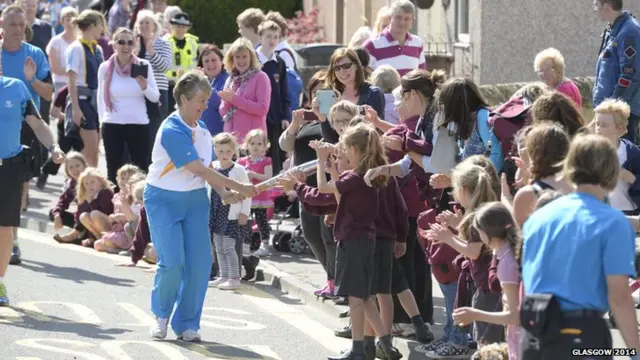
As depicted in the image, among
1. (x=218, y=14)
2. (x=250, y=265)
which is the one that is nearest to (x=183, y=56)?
(x=250, y=265)

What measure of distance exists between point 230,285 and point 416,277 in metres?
2.72

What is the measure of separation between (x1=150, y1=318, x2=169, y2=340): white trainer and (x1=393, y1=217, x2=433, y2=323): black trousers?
5.50 feet

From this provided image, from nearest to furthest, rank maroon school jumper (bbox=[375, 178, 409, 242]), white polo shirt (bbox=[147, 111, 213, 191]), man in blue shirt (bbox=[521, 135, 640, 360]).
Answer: man in blue shirt (bbox=[521, 135, 640, 360]), maroon school jumper (bbox=[375, 178, 409, 242]), white polo shirt (bbox=[147, 111, 213, 191])

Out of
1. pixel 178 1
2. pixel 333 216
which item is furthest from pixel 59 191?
pixel 178 1


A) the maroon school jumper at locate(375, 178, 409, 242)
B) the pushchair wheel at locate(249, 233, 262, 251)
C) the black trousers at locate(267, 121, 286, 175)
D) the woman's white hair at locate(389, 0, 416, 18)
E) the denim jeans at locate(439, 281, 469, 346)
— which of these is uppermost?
the woman's white hair at locate(389, 0, 416, 18)

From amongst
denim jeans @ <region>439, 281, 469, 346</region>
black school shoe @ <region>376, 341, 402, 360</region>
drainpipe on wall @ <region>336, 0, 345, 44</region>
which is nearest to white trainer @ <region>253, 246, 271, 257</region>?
black school shoe @ <region>376, 341, 402, 360</region>

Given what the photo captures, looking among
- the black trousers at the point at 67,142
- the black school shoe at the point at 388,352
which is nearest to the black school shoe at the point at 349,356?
the black school shoe at the point at 388,352

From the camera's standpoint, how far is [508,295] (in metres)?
7.41

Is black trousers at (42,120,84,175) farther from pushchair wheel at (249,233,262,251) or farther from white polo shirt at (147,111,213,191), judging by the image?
white polo shirt at (147,111,213,191)

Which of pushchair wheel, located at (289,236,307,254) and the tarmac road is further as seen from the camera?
pushchair wheel, located at (289,236,307,254)

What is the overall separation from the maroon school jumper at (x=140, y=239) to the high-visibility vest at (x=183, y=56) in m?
3.95

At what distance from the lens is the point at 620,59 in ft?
40.6

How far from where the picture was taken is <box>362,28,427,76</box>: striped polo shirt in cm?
1444

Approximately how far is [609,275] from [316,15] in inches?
956
